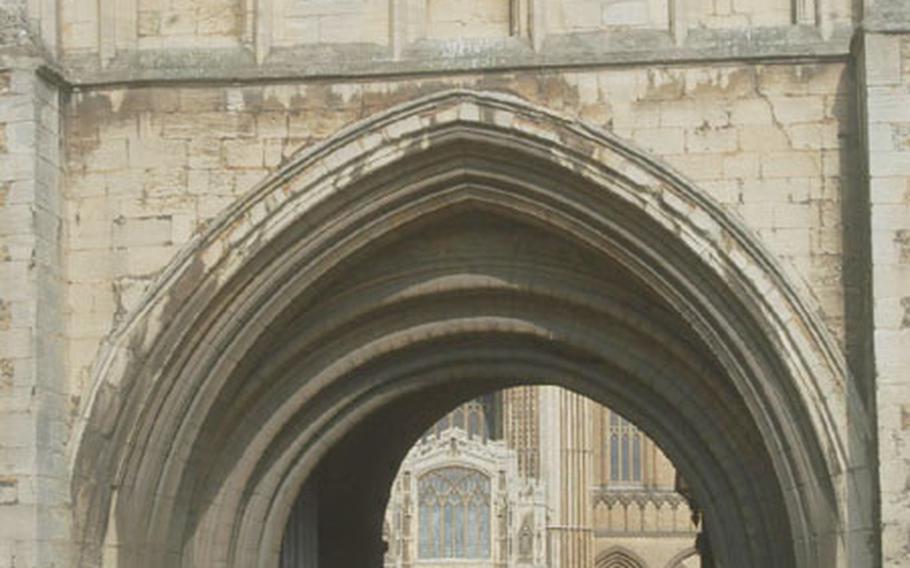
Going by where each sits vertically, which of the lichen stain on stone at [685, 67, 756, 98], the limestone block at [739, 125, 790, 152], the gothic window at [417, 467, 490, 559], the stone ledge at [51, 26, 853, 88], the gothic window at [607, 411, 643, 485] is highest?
the gothic window at [607, 411, 643, 485]

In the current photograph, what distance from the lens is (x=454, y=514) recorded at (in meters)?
54.2

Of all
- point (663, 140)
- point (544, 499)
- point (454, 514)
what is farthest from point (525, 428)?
point (663, 140)

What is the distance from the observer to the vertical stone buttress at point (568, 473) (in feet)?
175

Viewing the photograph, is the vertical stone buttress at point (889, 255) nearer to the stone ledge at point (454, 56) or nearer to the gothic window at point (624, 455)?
the stone ledge at point (454, 56)

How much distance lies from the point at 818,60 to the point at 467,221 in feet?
7.79

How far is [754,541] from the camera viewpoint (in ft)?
49.5

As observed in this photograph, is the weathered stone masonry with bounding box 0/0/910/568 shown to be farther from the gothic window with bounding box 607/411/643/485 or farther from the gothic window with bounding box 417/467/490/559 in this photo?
the gothic window with bounding box 607/411/643/485

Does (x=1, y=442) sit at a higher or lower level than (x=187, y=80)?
lower

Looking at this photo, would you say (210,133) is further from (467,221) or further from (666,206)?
(666,206)

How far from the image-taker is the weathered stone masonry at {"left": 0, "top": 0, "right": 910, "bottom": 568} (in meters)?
13.7

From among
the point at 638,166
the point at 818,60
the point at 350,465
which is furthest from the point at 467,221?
the point at 350,465

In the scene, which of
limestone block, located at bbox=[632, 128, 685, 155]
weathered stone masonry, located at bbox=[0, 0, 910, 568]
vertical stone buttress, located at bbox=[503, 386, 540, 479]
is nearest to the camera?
weathered stone masonry, located at bbox=[0, 0, 910, 568]

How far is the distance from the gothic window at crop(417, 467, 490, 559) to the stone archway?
126ft

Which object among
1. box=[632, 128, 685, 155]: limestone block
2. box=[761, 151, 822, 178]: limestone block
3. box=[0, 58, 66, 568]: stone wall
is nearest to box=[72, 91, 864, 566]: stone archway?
box=[632, 128, 685, 155]: limestone block
